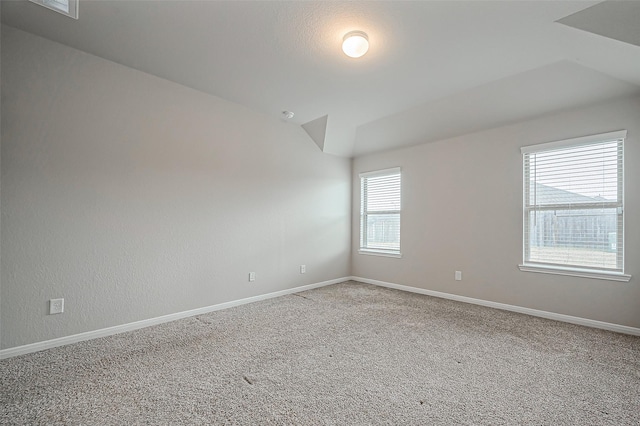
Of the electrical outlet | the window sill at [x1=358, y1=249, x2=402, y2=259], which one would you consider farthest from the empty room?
the window sill at [x1=358, y1=249, x2=402, y2=259]

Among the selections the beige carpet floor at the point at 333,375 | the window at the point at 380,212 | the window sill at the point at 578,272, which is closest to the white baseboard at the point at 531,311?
the beige carpet floor at the point at 333,375

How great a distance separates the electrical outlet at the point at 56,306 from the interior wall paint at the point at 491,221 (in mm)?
4189

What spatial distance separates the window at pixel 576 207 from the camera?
3064mm

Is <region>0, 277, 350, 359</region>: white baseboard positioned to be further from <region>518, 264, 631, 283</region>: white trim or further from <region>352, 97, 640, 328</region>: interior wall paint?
<region>518, 264, 631, 283</region>: white trim

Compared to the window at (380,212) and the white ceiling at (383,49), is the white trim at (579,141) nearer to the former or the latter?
the white ceiling at (383,49)

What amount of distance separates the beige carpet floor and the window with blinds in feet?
2.64

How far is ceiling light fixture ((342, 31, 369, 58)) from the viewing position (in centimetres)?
236

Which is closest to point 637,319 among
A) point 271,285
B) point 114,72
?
point 271,285

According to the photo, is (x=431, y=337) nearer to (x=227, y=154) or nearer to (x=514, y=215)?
(x=514, y=215)

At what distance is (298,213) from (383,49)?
2653 millimetres

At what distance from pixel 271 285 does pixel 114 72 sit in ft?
10.2

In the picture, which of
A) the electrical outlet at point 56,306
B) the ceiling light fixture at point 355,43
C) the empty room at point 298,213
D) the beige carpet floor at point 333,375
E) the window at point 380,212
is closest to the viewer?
the beige carpet floor at point 333,375

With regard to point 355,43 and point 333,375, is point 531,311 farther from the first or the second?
point 355,43

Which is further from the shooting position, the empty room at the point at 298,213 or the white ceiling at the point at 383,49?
the white ceiling at the point at 383,49
